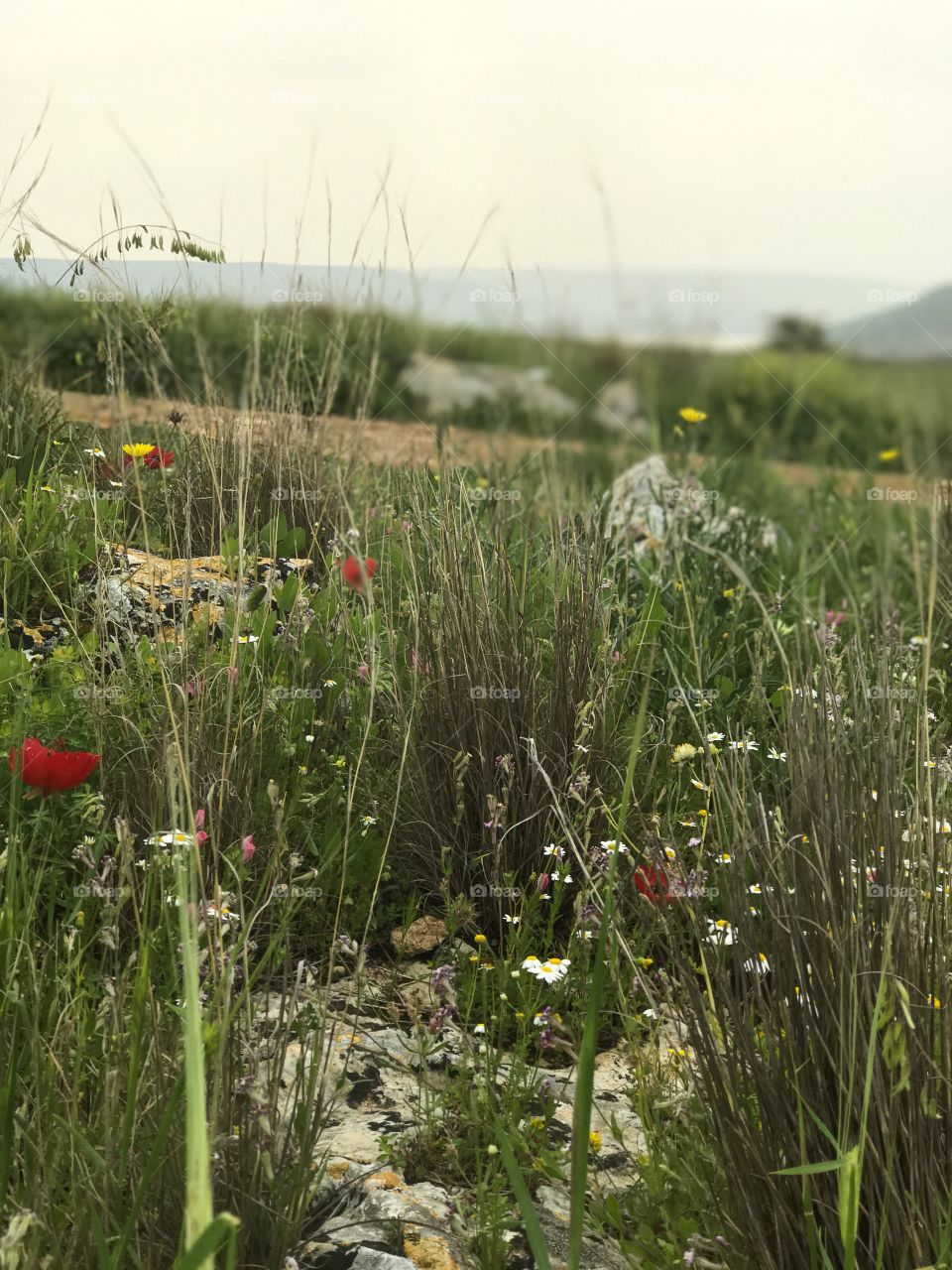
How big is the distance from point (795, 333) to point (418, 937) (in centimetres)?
1301

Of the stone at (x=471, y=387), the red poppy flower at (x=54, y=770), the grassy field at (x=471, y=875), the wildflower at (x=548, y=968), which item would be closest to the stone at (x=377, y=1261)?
the grassy field at (x=471, y=875)

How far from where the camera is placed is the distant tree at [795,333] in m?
14.4

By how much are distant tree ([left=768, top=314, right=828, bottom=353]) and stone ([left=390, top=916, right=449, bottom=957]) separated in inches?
478

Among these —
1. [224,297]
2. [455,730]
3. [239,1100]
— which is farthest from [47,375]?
[239,1100]

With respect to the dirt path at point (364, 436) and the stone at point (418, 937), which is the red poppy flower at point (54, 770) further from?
the stone at point (418, 937)

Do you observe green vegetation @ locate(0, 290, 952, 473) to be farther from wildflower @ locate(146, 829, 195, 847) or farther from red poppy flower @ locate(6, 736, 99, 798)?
wildflower @ locate(146, 829, 195, 847)

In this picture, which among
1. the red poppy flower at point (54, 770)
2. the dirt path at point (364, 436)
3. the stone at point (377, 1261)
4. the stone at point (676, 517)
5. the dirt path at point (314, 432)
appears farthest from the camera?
the stone at point (676, 517)

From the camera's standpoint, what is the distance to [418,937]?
264cm

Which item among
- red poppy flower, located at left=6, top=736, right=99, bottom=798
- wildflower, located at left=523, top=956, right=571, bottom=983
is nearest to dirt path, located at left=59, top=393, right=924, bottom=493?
red poppy flower, located at left=6, top=736, right=99, bottom=798

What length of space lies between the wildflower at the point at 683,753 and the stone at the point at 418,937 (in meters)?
0.68

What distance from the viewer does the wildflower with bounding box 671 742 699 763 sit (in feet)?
9.53

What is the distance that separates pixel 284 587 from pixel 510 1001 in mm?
1414

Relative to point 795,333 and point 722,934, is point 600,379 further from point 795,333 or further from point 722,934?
point 722,934

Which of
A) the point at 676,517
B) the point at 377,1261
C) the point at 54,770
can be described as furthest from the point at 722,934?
the point at 676,517
